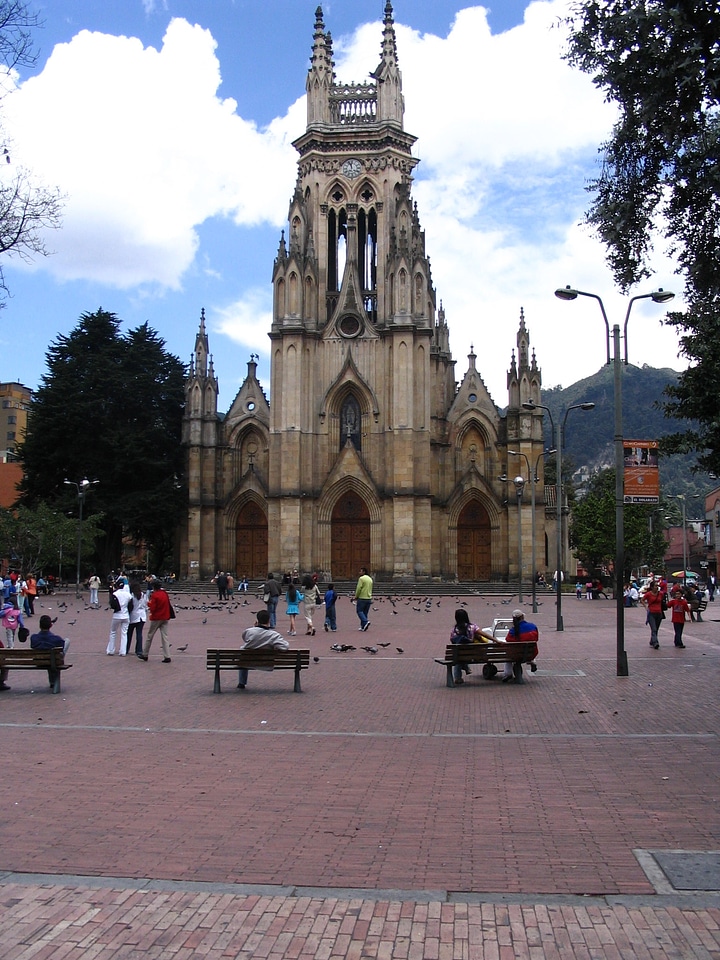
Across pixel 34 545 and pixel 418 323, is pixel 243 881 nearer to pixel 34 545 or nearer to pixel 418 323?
pixel 34 545

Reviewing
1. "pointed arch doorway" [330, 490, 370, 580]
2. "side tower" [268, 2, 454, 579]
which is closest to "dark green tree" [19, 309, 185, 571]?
"side tower" [268, 2, 454, 579]

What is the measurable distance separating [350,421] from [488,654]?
42.5m

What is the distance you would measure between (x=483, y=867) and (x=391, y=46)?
209 feet

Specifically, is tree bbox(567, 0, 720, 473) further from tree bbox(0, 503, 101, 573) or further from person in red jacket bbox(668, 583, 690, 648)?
tree bbox(0, 503, 101, 573)

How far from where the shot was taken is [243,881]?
20.7ft

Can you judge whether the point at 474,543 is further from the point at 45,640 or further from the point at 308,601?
the point at 45,640

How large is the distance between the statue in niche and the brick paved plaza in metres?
42.3

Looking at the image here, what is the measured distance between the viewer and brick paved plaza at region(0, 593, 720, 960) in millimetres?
5508

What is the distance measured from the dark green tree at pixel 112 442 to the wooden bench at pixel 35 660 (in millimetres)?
41710

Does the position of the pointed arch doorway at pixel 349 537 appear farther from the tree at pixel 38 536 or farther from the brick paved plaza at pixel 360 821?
the brick paved plaza at pixel 360 821

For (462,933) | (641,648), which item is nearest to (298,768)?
(462,933)

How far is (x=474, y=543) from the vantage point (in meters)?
57.8

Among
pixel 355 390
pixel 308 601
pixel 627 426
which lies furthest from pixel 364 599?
pixel 627 426

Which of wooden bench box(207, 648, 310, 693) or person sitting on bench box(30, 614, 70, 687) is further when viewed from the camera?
person sitting on bench box(30, 614, 70, 687)
